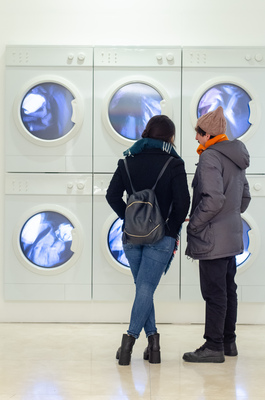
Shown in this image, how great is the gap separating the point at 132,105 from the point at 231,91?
0.65m

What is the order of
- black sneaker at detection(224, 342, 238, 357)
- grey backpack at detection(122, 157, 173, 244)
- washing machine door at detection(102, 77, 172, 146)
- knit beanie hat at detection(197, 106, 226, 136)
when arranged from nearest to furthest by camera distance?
grey backpack at detection(122, 157, 173, 244) < knit beanie hat at detection(197, 106, 226, 136) < black sneaker at detection(224, 342, 238, 357) < washing machine door at detection(102, 77, 172, 146)

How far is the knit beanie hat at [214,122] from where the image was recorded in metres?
3.14

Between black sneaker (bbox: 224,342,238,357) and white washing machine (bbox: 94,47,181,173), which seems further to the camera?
white washing machine (bbox: 94,47,181,173)

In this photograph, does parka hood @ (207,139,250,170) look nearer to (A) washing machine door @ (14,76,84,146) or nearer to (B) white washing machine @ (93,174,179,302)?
(B) white washing machine @ (93,174,179,302)

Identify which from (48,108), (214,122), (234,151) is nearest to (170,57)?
(48,108)

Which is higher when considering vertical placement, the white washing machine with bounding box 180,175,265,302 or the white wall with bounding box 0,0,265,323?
the white wall with bounding box 0,0,265,323

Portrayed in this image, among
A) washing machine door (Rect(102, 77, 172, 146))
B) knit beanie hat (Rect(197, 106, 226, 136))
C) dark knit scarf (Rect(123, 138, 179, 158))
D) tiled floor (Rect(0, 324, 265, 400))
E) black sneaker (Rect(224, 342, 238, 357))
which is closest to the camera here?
tiled floor (Rect(0, 324, 265, 400))

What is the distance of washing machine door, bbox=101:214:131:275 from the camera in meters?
4.03

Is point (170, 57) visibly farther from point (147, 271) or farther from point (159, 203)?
point (147, 271)

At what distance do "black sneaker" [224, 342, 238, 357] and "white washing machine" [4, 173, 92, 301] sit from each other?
1.11m

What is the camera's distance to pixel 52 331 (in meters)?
3.84

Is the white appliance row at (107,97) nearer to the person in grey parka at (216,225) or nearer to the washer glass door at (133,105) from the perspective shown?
the washer glass door at (133,105)

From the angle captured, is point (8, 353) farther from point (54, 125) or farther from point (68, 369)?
point (54, 125)

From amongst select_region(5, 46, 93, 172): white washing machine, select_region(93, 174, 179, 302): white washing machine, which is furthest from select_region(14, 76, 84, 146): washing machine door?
select_region(93, 174, 179, 302): white washing machine
